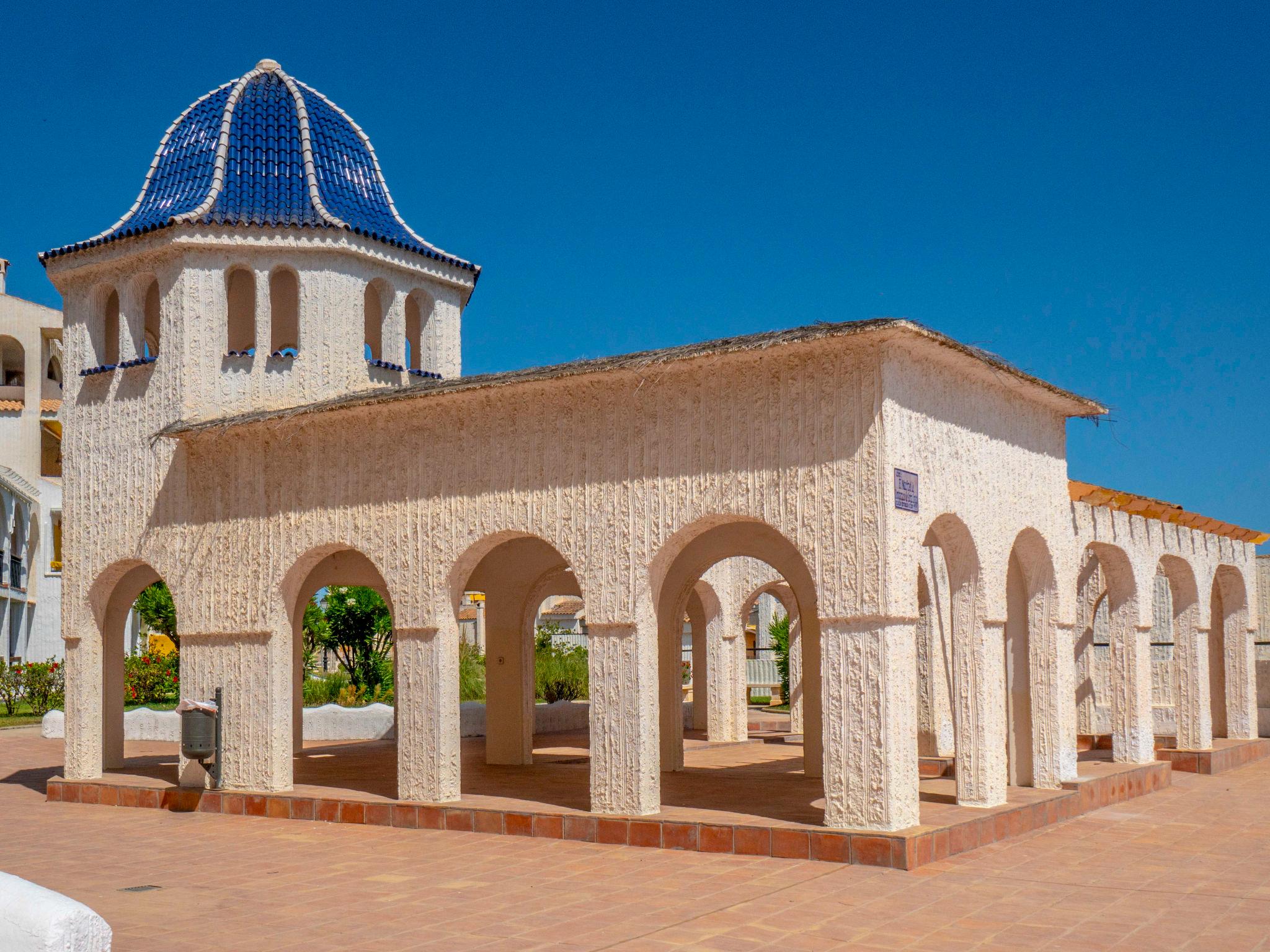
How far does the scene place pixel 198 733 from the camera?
13156mm

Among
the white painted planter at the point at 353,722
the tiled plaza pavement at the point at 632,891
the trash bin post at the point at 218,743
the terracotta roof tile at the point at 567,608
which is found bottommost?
the white painted planter at the point at 353,722

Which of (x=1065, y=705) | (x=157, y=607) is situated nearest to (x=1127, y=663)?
(x=1065, y=705)

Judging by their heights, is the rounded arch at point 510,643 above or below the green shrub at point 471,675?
above

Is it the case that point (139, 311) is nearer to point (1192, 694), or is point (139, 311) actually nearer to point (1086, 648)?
A: point (1086, 648)

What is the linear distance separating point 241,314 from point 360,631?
15705 millimetres

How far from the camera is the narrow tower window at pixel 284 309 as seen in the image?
626 inches

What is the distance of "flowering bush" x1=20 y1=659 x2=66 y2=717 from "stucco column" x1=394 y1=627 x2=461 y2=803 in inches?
760

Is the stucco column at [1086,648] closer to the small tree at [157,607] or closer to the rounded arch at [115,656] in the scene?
the rounded arch at [115,656]

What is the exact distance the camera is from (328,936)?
7.64m

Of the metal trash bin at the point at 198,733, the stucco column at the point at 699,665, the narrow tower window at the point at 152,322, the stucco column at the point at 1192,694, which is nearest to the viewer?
the metal trash bin at the point at 198,733

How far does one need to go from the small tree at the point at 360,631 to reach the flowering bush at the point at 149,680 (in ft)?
12.6

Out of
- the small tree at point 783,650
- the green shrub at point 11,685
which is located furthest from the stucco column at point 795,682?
the green shrub at point 11,685

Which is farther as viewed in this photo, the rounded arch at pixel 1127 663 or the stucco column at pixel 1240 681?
the stucco column at pixel 1240 681

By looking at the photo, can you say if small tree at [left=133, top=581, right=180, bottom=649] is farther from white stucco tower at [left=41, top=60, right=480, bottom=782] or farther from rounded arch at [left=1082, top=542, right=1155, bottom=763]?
rounded arch at [left=1082, top=542, right=1155, bottom=763]
